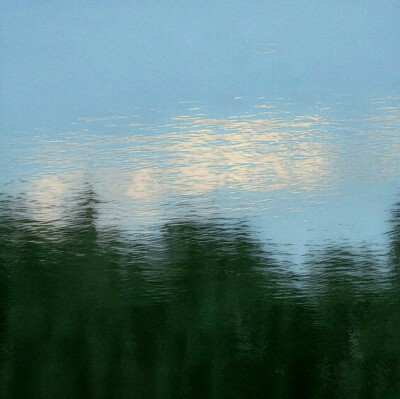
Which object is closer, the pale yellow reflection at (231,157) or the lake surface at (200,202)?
the lake surface at (200,202)

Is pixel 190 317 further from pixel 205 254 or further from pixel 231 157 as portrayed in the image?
pixel 231 157

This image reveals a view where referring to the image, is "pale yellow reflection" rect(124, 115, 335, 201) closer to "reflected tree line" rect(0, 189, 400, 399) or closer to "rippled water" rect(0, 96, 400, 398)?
"rippled water" rect(0, 96, 400, 398)

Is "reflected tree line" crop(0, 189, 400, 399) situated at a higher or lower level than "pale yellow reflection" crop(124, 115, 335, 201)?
lower

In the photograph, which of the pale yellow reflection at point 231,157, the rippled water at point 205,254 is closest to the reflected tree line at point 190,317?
the rippled water at point 205,254

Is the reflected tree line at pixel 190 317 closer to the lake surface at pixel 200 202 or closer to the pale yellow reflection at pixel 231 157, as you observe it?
the lake surface at pixel 200 202

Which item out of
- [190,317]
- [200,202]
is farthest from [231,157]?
[190,317]

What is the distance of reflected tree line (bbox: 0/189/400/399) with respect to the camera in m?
4.77

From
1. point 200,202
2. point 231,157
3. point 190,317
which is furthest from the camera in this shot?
point 231,157

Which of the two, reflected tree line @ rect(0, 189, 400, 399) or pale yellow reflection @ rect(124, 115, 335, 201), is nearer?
reflected tree line @ rect(0, 189, 400, 399)

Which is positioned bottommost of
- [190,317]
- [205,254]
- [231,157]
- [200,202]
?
[190,317]

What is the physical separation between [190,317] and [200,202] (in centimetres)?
76

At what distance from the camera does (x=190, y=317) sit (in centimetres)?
498

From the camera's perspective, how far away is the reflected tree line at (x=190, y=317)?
4.77m

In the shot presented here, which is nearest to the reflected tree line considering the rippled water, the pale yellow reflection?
the rippled water
